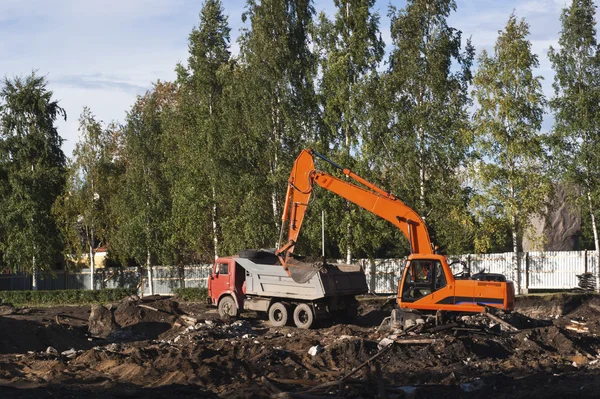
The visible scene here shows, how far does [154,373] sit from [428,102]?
21041 millimetres

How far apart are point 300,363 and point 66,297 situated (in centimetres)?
2727

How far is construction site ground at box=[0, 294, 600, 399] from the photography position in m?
12.5

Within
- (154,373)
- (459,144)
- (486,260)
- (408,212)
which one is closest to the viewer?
(154,373)

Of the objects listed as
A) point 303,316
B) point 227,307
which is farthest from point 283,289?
point 227,307

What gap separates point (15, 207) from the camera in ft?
140

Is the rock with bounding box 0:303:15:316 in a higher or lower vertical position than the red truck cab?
lower

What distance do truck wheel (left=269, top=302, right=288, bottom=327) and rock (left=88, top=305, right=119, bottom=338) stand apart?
5309mm

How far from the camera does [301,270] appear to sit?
22922 millimetres

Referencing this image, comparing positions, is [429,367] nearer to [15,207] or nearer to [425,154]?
[425,154]

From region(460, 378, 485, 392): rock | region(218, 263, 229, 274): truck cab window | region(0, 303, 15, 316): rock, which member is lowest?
region(0, 303, 15, 316): rock

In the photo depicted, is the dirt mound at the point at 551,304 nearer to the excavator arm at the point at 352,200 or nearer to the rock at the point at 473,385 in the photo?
the excavator arm at the point at 352,200

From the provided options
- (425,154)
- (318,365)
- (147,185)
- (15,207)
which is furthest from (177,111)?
(318,365)

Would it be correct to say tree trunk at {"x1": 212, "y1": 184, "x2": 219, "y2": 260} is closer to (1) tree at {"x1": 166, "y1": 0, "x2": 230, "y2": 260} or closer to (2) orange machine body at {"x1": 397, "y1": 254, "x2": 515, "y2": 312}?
(1) tree at {"x1": 166, "y1": 0, "x2": 230, "y2": 260}

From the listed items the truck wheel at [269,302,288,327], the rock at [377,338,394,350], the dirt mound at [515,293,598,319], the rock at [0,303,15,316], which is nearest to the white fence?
the dirt mound at [515,293,598,319]
